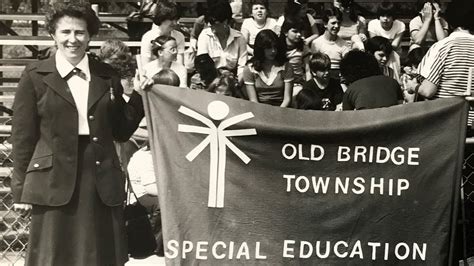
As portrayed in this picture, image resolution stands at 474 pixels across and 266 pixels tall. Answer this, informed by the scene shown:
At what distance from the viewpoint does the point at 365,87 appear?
6.70 metres

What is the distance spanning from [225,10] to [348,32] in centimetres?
167

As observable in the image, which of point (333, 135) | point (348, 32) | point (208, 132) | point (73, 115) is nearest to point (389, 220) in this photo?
point (333, 135)

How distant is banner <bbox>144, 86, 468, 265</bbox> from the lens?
18.9ft

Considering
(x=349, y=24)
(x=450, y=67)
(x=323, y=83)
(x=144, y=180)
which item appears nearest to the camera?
(x=450, y=67)

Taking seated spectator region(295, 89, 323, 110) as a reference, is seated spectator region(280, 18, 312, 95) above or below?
above

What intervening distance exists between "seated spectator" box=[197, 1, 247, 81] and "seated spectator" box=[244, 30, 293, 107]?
3.09ft

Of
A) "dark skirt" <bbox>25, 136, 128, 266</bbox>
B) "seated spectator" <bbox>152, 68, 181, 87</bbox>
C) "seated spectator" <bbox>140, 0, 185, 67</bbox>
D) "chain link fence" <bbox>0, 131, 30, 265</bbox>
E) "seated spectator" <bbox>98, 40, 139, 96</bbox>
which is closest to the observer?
"dark skirt" <bbox>25, 136, 128, 266</bbox>

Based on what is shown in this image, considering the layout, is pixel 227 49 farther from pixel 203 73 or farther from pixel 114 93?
pixel 114 93

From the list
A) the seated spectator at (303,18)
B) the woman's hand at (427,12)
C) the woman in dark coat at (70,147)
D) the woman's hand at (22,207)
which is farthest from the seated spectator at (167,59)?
the woman's hand at (427,12)

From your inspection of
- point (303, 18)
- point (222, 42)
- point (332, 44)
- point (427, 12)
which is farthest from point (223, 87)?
point (427, 12)

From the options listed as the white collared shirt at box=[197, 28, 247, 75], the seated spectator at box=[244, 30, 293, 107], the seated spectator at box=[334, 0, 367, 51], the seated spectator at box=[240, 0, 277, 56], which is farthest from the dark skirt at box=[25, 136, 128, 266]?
the seated spectator at box=[334, 0, 367, 51]

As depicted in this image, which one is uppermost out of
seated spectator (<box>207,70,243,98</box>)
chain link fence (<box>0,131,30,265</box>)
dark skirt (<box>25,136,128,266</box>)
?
seated spectator (<box>207,70,243,98</box>)

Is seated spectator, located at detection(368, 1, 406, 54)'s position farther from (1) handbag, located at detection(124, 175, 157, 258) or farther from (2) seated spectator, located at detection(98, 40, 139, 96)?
(1) handbag, located at detection(124, 175, 157, 258)

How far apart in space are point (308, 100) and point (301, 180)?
2.33 m
